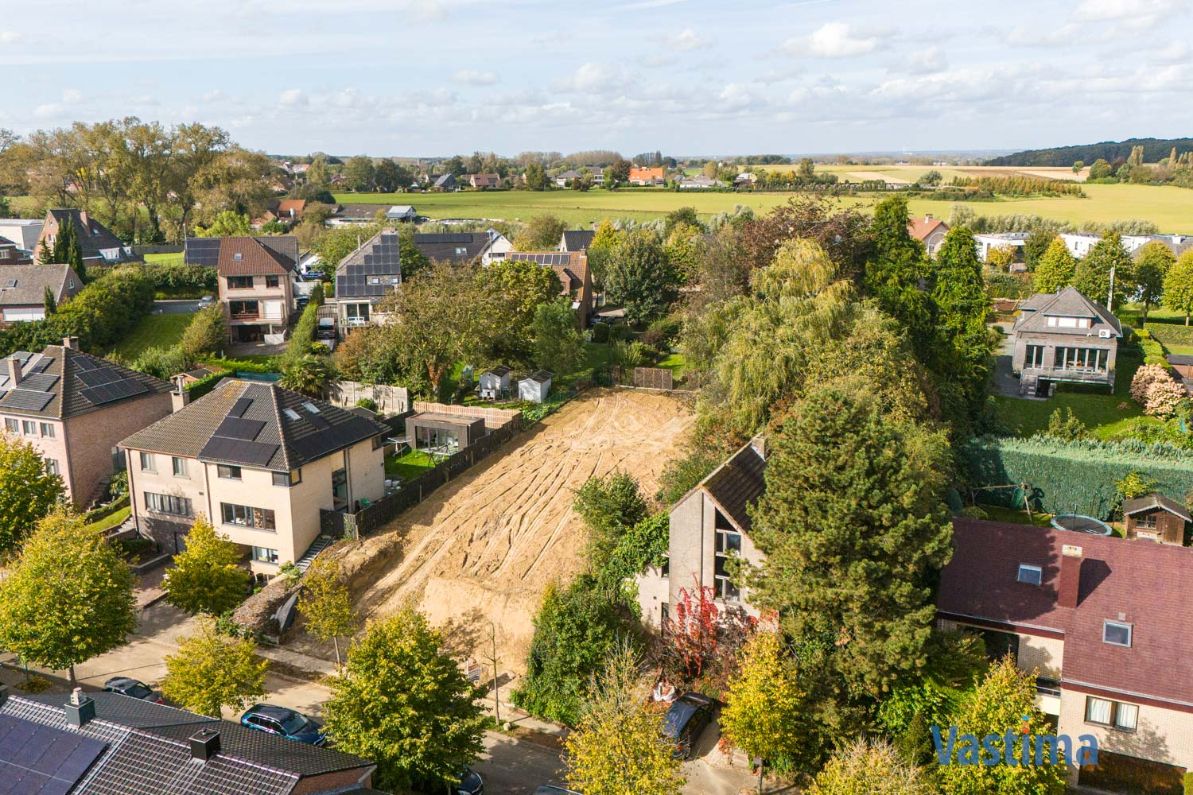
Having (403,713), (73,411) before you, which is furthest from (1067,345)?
(73,411)

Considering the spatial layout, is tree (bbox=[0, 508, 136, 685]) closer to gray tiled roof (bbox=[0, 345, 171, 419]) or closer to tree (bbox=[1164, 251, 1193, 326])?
gray tiled roof (bbox=[0, 345, 171, 419])

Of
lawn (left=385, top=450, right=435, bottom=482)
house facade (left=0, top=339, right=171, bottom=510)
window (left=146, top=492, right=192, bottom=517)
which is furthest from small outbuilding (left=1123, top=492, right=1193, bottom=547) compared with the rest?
house facade (left=0, top=339, right=171, bottom=510)

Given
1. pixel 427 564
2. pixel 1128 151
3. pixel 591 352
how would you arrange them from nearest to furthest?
pixel 427 564
pixel 591 352
pixel 1128 151

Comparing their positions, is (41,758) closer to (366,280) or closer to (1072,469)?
(1072,469)

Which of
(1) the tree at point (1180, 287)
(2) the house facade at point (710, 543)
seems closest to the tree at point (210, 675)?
(2) the house facade at point (710, 543)

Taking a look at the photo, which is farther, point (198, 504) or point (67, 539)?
point (198, 504)

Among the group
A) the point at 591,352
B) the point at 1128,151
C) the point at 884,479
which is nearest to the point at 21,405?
the point at 591,352

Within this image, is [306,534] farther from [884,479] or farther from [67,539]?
[884,479]
